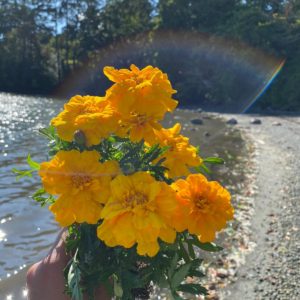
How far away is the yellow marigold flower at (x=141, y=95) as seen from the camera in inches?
60.6

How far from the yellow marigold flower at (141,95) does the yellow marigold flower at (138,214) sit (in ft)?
0.84

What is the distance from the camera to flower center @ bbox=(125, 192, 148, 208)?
1370mm

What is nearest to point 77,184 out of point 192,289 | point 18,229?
point 192,289

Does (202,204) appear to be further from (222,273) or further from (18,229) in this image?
(18,229)

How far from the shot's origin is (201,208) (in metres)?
1.53

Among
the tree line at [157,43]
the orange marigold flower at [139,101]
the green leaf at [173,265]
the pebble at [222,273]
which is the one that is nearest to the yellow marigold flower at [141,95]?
the orange marigold flower at [139,101]

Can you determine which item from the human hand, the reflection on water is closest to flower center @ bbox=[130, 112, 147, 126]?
the human hand

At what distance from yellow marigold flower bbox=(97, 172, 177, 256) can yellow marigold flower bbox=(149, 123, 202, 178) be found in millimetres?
286

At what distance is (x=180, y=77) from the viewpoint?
51.9 m

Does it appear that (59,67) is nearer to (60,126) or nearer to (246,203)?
Result: (246,203)

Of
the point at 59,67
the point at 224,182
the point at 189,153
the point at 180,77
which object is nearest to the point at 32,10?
the point at 59,67

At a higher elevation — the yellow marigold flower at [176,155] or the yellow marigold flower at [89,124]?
the yellow marigold flower at [89,124]

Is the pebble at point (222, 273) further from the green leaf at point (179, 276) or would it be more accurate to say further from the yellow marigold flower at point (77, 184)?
the yellow marigold flower at point (77, 184)

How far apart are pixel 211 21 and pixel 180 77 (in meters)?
8.65
